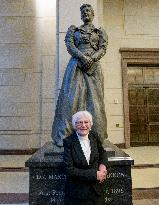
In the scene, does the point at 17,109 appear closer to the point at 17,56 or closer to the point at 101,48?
the point at 17,56

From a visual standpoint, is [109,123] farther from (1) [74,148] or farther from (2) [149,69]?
(1) [74,148]

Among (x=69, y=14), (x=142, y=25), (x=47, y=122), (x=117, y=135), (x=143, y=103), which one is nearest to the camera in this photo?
A: (x=69, y=14)

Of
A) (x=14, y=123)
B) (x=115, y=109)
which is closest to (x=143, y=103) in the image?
(x=115, y=109)

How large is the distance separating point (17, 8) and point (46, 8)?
36.0 inches

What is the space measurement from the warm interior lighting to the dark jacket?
7.24 meters

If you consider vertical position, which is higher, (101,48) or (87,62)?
(101,48)

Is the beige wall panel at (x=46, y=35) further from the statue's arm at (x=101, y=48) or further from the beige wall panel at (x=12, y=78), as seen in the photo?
the statue's arm at (x=101, y=48)

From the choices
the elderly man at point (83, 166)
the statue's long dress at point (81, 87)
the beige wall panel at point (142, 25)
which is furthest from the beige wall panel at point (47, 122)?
the elderly man at point (83, 166)

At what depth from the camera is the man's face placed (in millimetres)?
2525

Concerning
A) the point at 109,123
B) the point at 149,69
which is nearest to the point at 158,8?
the point at 149,69

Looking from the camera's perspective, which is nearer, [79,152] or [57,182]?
[79,152]

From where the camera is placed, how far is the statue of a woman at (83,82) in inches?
160

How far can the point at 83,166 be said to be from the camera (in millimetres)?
2506

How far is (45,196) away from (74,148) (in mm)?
1239
